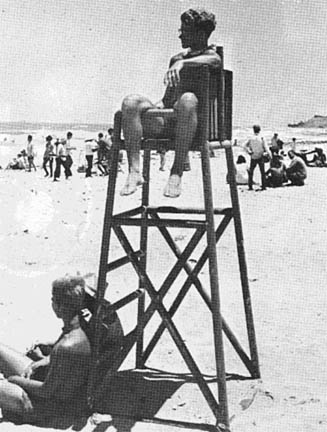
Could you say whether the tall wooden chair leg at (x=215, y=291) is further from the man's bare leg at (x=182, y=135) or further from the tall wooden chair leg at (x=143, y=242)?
the tall wooden chair leg at (x=143, y=242)

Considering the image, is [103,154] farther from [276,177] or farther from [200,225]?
[200,225]

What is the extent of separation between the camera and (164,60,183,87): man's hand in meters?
4.88

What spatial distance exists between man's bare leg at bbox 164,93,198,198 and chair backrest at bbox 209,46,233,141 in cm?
39

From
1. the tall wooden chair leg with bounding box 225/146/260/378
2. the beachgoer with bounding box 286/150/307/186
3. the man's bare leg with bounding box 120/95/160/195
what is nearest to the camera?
the man's bare leg with bounding box 120/95/160/195

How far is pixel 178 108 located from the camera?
4.71 meters

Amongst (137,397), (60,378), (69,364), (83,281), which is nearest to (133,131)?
(83,281)

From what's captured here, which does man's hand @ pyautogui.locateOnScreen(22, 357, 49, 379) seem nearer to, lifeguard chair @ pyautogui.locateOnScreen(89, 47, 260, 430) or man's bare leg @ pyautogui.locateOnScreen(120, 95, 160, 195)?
lifeguard chair @ pyautogui.locateOnScreen(89, 47, 260, 430)

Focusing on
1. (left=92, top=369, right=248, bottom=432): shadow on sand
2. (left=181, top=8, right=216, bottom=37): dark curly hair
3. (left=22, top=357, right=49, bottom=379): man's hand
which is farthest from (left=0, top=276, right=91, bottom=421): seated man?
(left=181, top=8, right=216, bottom=37): dark curly hair

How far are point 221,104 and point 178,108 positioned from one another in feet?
1.99

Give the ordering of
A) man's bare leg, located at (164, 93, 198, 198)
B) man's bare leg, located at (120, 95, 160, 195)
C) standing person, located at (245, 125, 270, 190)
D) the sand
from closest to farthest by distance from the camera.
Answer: man's bare leg, located at (164, 93, 198, 198) < man's bare leg, located at (120, 95, 160, 195) < the sand < standing person, located at (245, 125, 270, 190)

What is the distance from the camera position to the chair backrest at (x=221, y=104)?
508 centimetres

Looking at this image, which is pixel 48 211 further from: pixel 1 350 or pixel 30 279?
pixel 1 350

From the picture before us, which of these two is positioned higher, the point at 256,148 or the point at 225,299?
the point at 256,148

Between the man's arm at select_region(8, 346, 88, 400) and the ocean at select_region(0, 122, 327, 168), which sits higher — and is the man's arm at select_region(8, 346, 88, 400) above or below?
below
